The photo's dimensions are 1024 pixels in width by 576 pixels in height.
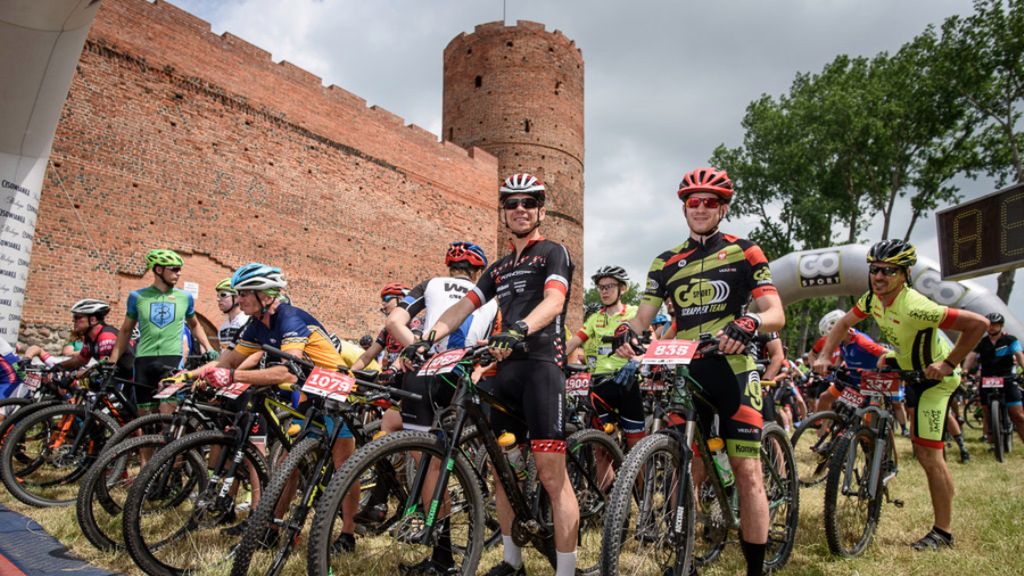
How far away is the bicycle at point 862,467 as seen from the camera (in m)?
3.85

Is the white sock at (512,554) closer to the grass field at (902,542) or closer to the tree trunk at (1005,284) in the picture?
the grass field at (902,542)

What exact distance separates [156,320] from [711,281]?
5271 mm

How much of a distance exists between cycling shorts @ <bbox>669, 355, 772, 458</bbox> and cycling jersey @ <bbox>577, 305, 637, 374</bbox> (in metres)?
2.40

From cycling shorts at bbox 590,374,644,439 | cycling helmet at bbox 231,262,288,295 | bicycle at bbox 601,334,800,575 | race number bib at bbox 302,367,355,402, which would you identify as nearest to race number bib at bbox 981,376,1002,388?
cycling shorts at bbox 590,374,644,439

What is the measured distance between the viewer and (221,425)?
447 centimetres

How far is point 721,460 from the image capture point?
3217 mm

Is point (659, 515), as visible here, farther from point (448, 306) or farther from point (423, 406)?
point (448, 306)

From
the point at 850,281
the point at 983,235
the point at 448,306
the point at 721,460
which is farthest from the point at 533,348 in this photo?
the point at 850,281

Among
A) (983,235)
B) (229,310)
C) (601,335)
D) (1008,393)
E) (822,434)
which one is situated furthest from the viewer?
(1008,393)

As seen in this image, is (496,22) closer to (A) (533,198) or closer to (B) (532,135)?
(B) (532,135)

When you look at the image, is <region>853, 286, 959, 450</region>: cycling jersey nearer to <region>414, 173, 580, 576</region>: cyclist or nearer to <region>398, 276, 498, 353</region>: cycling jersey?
<region>414, 173, 580, 576</region>: cyclist

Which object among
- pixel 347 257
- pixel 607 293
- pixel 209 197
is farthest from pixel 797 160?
pixel 607 293

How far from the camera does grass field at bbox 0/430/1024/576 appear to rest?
11.7 feet

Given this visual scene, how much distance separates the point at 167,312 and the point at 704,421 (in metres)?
5.23
